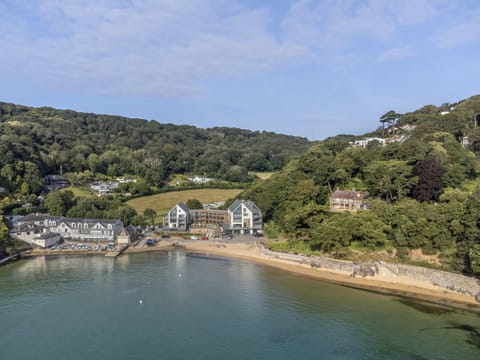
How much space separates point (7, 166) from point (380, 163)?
173 feet

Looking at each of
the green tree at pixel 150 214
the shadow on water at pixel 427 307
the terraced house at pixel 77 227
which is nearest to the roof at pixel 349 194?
the shadow on water at pixel 427 307

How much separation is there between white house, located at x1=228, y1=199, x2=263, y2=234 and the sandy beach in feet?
19.5

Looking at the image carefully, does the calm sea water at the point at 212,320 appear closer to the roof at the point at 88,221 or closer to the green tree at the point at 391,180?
the roof at the point at 88,221

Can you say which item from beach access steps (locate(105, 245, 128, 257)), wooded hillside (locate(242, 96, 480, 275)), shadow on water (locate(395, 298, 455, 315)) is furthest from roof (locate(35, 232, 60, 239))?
shadow on water (locate(395, 298, 455, 315))

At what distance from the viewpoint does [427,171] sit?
3531 centimetres

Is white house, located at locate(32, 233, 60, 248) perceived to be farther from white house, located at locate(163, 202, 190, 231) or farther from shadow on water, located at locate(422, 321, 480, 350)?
shadow on water, located at locate(422, 321, 480, 350)

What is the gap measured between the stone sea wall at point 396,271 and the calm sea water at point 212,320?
2763 millimetres

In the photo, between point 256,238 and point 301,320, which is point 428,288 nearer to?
point 301,320

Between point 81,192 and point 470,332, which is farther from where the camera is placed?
point 81,192

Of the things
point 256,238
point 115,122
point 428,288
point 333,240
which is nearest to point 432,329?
point 428,288

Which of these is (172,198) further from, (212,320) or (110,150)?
(212,320)

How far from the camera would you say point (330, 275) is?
99.8 ft

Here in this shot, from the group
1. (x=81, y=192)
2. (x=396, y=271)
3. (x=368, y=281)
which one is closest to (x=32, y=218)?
(x=81, y=192)

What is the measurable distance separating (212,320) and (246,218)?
81.1 ft
